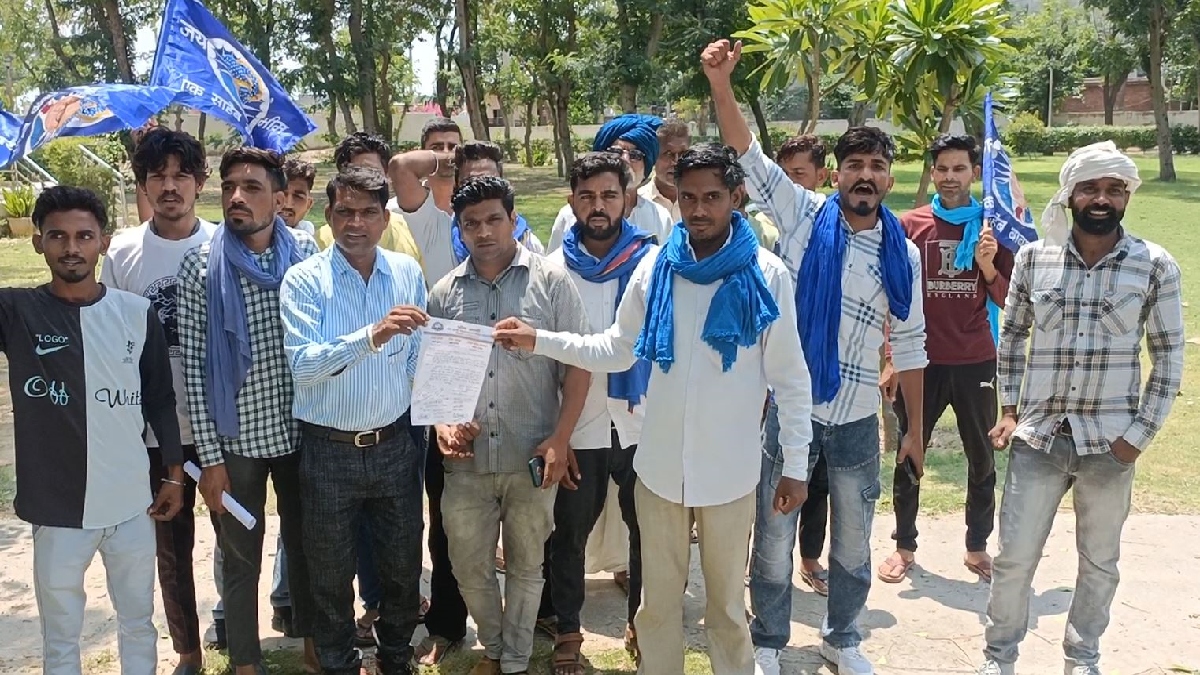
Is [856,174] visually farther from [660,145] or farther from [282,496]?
[282,496]

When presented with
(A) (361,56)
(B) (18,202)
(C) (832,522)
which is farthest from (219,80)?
(A) (361,56)

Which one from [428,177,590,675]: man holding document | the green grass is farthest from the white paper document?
the green grass

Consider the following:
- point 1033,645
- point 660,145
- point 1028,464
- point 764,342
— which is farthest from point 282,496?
point 1033,645

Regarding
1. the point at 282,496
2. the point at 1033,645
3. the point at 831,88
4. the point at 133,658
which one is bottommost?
the point at 1033,645

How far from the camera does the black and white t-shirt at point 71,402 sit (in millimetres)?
3461

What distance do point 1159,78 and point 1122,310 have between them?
99.9ft

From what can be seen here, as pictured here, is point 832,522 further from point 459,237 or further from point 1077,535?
point 459,237

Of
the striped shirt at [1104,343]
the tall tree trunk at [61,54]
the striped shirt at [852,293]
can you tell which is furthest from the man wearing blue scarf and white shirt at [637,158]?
the tall tree trunk at [61,54]

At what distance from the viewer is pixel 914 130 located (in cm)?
667

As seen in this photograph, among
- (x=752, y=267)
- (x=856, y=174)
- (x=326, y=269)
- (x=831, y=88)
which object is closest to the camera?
(x=752, y=267)

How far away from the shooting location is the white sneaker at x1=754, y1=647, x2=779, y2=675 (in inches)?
160

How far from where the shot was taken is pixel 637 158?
16.7 feet

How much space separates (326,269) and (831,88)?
476 centimetres

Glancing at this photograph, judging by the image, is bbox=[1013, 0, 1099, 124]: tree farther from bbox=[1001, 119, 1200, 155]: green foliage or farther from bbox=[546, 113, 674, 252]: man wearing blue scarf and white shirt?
bbox=[546, 113, 674, 252]: man wearing blue scarf and white shirt
